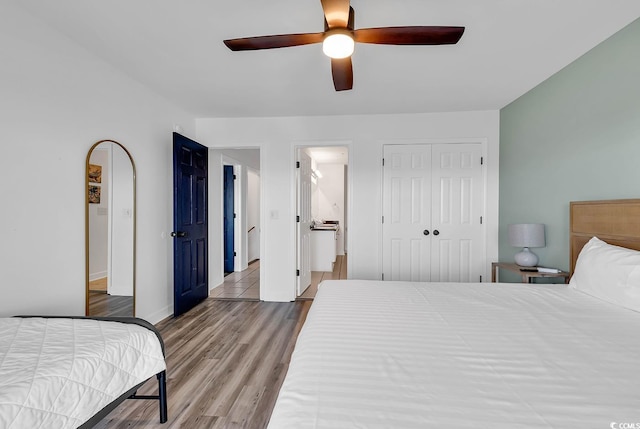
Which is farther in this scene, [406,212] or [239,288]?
[239,288]

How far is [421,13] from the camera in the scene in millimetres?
1910

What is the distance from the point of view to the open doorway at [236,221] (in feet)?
15.0

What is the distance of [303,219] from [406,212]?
1409 millimetres

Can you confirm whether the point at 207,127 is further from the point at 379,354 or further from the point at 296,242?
the point at 379,354

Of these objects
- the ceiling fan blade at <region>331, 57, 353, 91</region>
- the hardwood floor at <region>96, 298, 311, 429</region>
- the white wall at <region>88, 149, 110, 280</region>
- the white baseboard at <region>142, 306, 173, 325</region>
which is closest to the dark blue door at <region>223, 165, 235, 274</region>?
the hardwood floor at <region>96, 298, 311, 429</region>

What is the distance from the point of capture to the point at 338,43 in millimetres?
1653

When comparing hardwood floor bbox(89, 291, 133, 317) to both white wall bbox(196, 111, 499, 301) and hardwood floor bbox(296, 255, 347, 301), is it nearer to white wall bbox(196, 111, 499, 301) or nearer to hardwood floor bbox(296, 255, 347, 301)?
white wall bbox(196, 111, 499, 301)

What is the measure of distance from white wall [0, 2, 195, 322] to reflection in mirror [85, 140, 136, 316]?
0.07m

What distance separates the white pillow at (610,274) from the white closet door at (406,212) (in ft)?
6.08

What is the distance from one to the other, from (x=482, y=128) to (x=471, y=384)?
3.59 metres

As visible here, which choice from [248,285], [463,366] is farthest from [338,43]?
[248,285]

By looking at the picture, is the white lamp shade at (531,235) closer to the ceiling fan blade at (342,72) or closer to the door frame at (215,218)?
the ceiling fan blade at (342,72)

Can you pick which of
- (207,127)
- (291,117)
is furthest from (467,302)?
(207,127)

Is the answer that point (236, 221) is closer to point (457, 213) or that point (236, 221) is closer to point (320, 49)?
point (457, 213)
